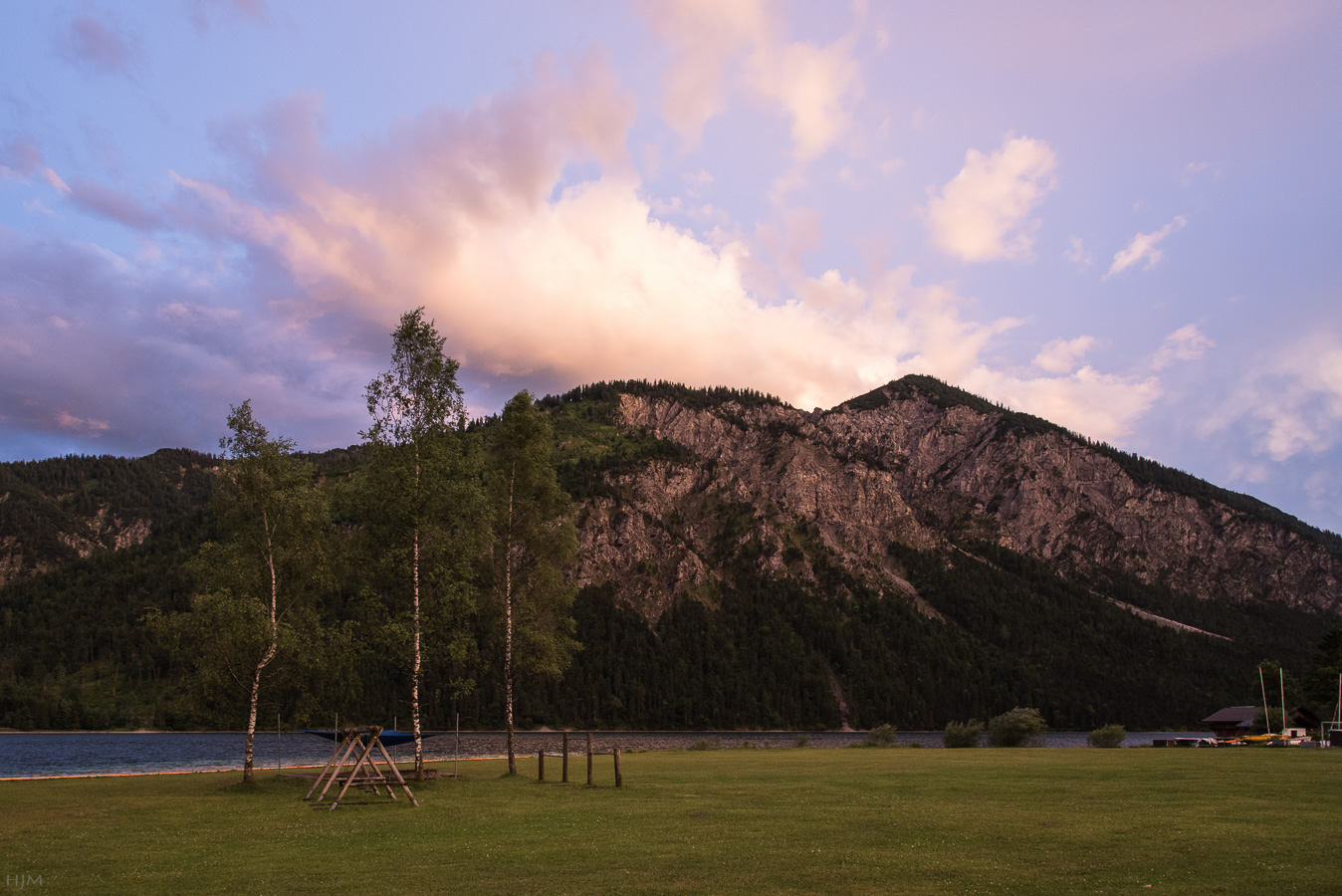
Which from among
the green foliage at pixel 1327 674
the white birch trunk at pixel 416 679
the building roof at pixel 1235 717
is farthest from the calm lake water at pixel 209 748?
the green foliage at pixel 1327 674

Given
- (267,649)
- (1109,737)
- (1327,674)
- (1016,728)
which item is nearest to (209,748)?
(267,649)

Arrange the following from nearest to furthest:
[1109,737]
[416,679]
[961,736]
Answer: [416,679]
[1109,737]
[961,736]

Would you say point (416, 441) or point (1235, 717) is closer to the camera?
point (416, 441)

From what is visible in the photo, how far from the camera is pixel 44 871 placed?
1536 cm

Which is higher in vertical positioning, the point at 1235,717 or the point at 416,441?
the point at 416,441

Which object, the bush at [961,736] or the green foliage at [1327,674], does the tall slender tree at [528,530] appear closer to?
the bush at [961,736]

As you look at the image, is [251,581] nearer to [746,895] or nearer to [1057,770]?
[746,895]

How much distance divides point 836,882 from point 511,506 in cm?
3242

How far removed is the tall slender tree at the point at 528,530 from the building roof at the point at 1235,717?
365 feet

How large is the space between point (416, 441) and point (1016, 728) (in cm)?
7083

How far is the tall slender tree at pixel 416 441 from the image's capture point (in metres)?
37.3

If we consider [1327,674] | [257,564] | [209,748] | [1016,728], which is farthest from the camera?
[209,748]

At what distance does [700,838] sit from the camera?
1912 cm

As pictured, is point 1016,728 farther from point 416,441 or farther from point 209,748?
point 209,748
